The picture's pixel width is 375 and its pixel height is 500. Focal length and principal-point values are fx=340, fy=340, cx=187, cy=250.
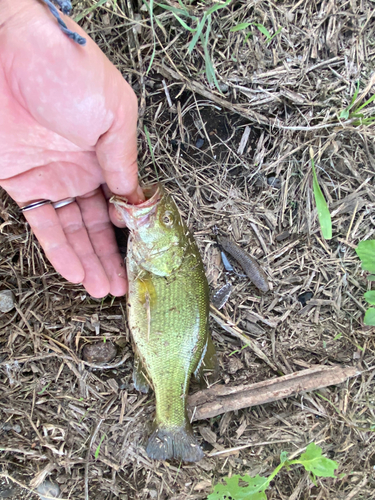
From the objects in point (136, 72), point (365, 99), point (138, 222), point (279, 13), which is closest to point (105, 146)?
point (138, 222)

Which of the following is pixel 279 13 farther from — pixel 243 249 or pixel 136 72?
pixel 243 249

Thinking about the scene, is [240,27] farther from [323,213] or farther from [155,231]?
[155,231]

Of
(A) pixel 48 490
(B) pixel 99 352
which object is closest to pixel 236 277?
(B) pixel 99 352

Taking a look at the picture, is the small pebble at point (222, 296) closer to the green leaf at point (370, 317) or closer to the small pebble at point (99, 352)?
the small pebble at point (99, 352)

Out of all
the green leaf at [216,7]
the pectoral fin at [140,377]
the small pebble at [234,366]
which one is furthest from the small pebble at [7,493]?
the green leaf at [216,7]

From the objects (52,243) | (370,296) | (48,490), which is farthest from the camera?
(370,296)

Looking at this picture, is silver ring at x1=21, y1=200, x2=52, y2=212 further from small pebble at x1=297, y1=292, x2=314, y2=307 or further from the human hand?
small pebble at x1=297, y1=292, x2=314, y2=307
